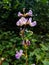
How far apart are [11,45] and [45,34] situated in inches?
31.7

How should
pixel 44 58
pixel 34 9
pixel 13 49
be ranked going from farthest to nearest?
pixel 34 9 → pixel 13 49 → pixel 44 58

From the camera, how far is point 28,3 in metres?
4.58

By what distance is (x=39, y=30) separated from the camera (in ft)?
15.4

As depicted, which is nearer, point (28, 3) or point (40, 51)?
point (40, 51)

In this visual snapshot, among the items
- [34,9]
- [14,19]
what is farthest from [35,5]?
[14,19]

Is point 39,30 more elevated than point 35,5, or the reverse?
point 35,5

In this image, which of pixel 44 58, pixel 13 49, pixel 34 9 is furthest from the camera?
pixel 34 9

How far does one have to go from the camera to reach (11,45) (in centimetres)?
403

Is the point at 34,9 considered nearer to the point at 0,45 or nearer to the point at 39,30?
the point at 39,30

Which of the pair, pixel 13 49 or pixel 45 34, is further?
pixel 45 34

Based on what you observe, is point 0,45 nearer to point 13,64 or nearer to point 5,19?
point 13,64

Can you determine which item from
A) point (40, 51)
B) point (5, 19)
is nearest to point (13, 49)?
point (40, 51)

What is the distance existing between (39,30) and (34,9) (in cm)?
39

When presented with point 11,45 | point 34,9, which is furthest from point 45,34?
point 11,45
